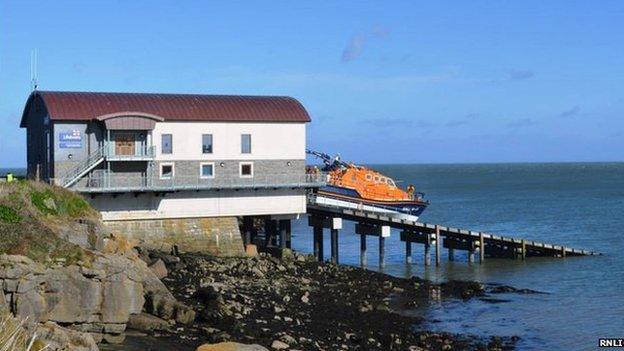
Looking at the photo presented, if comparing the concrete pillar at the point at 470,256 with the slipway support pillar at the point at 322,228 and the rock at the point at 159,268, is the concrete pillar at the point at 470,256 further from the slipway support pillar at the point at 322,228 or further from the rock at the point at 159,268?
the rock at the point at 159,268

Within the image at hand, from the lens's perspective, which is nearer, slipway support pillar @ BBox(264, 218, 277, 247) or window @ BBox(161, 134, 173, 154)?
window @ BBox(161, 134, 173, 154)

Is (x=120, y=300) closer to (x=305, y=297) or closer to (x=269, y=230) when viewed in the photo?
(x=305, y=297)

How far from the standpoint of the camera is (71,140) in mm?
38344

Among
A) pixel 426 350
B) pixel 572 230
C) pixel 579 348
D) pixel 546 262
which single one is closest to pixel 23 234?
pixel 426 350

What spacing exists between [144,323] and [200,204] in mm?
17623

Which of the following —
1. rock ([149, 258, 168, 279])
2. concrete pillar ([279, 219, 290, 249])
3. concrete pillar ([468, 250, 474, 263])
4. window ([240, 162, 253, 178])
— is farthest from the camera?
concrete pillar ([468, 250, 474, 263])

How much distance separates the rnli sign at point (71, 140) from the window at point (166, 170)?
3.78 m

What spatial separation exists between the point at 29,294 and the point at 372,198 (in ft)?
116

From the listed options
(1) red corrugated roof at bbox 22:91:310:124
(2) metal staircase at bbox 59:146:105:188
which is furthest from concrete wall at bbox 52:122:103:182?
(1) red corrugated roof at bbox 22:91:310:124

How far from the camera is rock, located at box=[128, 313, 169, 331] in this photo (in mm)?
23266

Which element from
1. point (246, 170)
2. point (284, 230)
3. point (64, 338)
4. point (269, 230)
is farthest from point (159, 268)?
point (64, 338)

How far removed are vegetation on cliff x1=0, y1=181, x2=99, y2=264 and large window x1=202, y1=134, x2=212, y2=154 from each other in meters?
11.4

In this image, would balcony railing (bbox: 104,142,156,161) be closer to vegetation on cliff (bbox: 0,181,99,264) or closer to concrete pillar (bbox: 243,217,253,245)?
concrete pillar (bbox: 243,217,253,245)

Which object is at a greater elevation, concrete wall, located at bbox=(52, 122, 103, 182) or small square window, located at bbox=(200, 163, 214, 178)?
concrete wall, located at bbox=(52, 122, 103, 182)
